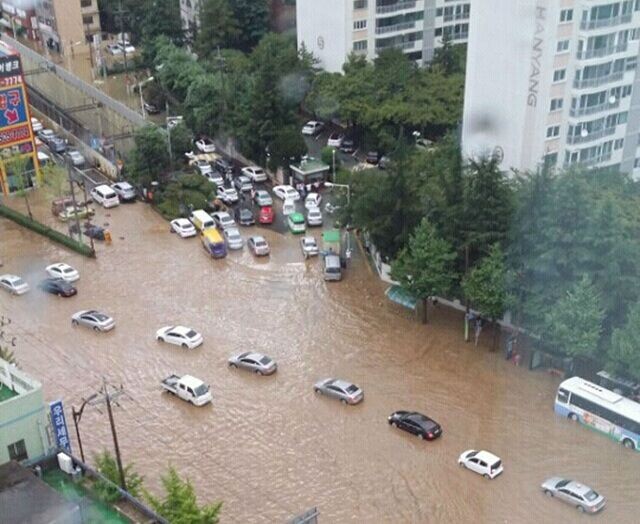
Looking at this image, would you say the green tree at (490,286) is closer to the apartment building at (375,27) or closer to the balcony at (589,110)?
the balcony at (589,110)

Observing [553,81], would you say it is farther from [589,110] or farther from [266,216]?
[266,216]

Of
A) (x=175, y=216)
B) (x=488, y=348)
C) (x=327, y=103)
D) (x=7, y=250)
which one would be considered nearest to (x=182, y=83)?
(x=327, y=103)

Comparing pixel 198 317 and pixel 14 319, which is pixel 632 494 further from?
pixel 14 319

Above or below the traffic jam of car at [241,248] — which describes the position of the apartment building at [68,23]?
above

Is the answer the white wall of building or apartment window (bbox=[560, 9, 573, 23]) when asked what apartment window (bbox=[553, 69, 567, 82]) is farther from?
the white wall of building

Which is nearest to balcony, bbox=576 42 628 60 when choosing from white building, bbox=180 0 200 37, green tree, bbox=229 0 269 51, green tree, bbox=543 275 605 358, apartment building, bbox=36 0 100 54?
green tree, bbox=543 275 605 358

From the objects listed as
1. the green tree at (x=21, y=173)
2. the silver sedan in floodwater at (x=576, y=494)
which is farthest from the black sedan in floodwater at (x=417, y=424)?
the green tree at (x=21, y=173)
